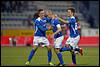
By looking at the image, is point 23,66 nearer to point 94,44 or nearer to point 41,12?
point 41,12

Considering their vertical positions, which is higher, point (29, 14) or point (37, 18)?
point (37, 18)

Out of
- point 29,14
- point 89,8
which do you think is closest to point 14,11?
point 29,14

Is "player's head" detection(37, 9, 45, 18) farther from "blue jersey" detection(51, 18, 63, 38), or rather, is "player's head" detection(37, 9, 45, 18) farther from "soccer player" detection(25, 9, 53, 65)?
"blue jersey" detection(51, 18, 63, 38)

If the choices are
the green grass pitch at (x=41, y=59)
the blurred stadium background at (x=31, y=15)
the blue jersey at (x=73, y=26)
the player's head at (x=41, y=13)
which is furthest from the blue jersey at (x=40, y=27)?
the blurred stadium background at (x=31, y=15)

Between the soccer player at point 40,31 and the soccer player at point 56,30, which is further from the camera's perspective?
the soccer player at point 40,31

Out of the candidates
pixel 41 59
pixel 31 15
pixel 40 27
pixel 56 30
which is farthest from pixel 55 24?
pixel 31 15

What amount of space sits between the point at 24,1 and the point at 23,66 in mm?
28895

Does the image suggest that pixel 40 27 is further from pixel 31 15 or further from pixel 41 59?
pixel 31 15

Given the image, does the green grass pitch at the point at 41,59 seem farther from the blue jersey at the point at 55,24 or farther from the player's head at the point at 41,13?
the player's head at the point at 41,13

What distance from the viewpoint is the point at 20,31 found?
38.4 metres

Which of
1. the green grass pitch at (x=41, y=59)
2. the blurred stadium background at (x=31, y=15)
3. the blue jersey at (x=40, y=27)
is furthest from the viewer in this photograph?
the blurred stadium background at (x=31, y=15)

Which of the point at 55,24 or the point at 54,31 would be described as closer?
the point at 55,24

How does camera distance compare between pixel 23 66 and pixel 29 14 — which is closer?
pixel 23 66

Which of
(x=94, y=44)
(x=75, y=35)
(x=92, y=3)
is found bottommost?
(x=94, y=44)
